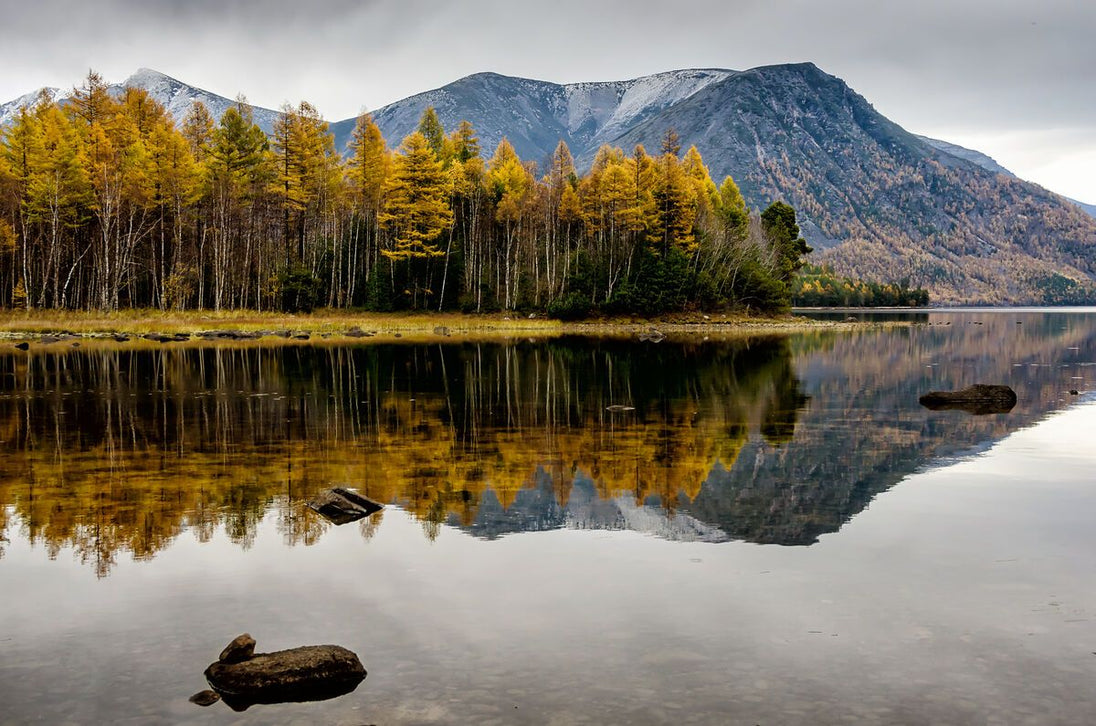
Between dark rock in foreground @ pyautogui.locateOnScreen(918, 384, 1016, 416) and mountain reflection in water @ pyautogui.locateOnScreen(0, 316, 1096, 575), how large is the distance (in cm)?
63

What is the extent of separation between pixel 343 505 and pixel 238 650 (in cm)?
522

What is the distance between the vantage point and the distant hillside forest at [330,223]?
2484 inches

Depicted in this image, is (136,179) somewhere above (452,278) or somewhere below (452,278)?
above

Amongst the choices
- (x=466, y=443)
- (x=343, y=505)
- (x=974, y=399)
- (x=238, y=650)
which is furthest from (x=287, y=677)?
(x=974, y=399)

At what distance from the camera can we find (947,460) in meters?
17.4

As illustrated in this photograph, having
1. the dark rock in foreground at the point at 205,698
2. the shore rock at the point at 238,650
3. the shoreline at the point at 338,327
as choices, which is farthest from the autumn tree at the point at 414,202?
the dark rock in foreground at the point at 205,698

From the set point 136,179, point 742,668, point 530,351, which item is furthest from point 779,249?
point 742,668

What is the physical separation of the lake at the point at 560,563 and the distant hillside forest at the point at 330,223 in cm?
4604

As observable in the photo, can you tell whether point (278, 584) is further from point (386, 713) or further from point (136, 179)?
point (136, 179)

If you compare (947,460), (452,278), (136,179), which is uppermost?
(136,179)

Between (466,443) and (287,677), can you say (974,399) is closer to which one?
(466,443)

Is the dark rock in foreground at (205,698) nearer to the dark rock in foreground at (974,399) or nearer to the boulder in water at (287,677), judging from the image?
the boulder in water at (287,677)

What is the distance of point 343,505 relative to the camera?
483 inches

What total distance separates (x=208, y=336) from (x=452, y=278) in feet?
83.2
